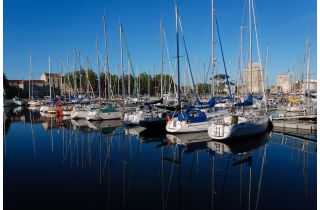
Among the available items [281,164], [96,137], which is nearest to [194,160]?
[281,164]

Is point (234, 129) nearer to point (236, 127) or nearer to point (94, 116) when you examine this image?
point (236, 127)

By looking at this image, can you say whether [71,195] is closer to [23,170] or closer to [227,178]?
[23,170]

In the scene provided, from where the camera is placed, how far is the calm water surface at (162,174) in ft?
28.1

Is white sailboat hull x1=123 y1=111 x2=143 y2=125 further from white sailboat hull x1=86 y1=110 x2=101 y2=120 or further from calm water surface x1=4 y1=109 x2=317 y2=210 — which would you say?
calm water surface x1=4 y1=109 x2=317 y2=210

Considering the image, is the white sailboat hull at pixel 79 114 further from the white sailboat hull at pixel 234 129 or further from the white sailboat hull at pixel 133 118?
the white sailboat hull at pixel 234 129

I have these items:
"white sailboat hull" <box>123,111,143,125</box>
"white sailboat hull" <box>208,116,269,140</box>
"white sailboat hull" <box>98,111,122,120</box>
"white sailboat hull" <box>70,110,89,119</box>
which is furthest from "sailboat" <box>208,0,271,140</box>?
"white sailboat hull" <box>70,110,89,119</box>

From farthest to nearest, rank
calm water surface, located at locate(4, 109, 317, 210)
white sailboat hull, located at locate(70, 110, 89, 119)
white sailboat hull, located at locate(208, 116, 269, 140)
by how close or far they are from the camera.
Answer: white sailboat hull, located at locate(70, 110, 89, 119) → white sailboat hull, located at locate(208, 116, 269, 140) → calm water surface, located at locate(4, 109, 317, 210)

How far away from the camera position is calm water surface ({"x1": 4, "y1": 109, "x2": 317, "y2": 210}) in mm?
8578

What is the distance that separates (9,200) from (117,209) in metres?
3.36

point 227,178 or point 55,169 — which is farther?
point 55,169

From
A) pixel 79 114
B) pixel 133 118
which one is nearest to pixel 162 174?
pixel 133 118

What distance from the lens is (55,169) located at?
1224 cm

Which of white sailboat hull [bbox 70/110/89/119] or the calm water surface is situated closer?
the calm water surface

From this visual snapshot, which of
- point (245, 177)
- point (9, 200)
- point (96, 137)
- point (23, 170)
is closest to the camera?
point (9, 200)
